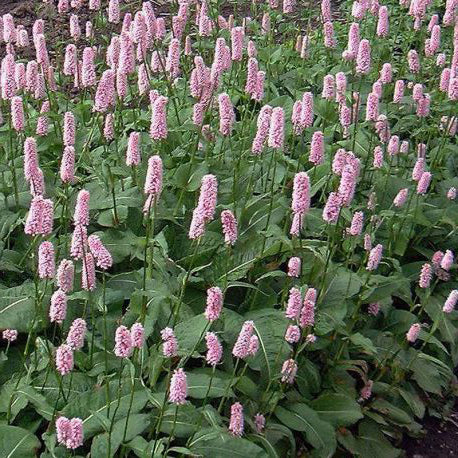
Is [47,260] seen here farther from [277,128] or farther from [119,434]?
[277,128]

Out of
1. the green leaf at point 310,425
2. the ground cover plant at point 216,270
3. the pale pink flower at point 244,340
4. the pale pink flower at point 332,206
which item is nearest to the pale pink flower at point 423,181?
the ground cover plant at point 216,270

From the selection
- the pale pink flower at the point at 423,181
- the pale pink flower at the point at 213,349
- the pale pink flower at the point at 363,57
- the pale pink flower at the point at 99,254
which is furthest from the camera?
the pale pink flower at the point at 363,57

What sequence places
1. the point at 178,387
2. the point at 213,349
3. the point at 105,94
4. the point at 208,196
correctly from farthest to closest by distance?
the point at 105,94 → the point at 208,196 → the point at 213,349 → the point at 178,387

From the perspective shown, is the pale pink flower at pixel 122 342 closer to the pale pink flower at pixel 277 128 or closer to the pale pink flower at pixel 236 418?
the pale pink flower at pixel 236 418

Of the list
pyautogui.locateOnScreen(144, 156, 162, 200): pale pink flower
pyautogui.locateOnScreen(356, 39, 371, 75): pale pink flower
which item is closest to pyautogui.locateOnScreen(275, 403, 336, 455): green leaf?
pyautogui.locateOnScreen(144, 156, 162, 200): pale pink flower

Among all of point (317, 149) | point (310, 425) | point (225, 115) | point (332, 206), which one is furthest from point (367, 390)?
point (225, 115)

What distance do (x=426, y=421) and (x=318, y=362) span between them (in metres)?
0.61

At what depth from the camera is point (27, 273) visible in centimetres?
398

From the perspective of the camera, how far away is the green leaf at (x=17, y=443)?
120 inches

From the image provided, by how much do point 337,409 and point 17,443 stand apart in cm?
131

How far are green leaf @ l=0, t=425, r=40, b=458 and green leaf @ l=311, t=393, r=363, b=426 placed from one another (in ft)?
3.90

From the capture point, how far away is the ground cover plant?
311 cm

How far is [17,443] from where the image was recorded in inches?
121

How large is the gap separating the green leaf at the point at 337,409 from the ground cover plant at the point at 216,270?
12 mm
